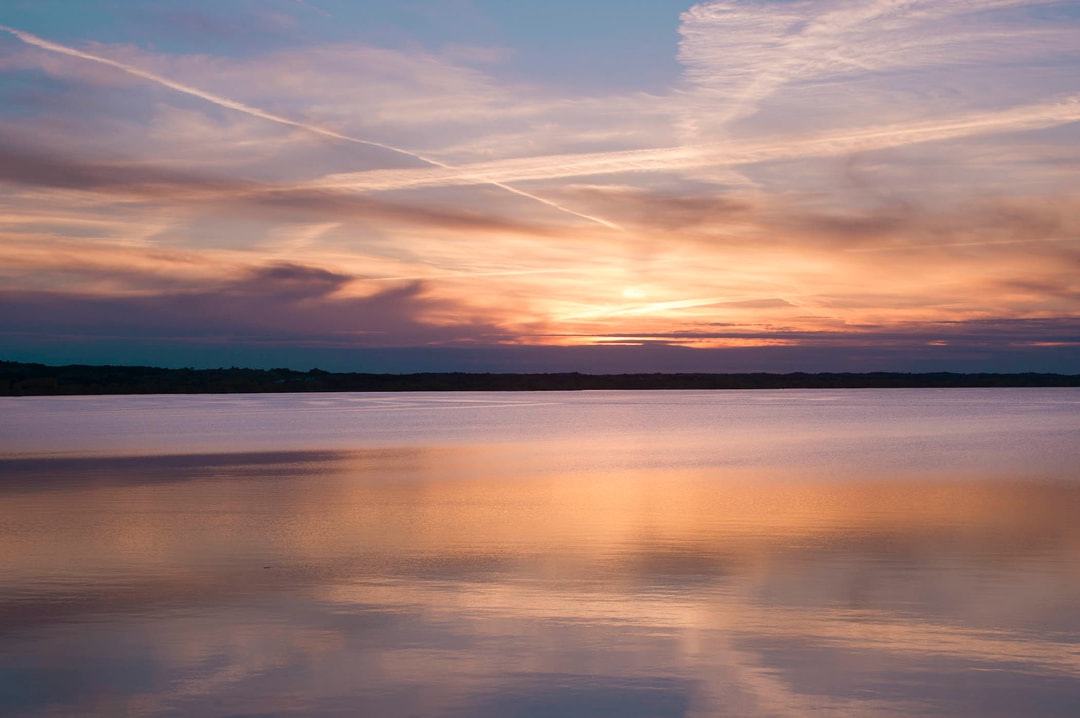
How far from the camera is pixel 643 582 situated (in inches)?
375

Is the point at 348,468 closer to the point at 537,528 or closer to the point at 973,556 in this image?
the point at 537,528

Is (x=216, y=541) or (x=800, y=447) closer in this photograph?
(x=216, y=541)

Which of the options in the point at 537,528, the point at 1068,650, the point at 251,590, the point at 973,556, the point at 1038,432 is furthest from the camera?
the point at 1038,432

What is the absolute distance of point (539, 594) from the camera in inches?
357

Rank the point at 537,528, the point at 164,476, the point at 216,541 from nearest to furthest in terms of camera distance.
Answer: the point at 216,541 → the point at 537,528 → the point at 164,476

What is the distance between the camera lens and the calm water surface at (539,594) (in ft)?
20.8

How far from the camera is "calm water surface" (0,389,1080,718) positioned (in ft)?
20.8

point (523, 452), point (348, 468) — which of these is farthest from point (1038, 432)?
point (348, 468)

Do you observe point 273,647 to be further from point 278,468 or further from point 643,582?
point 278,468

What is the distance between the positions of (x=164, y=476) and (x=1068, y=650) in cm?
1650

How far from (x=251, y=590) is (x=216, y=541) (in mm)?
2855

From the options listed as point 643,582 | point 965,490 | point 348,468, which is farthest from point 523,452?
point 643,582

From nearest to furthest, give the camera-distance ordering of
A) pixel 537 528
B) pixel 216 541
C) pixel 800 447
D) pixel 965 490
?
pixel 216 541 < pixel 537 528 < pixel 965 490 < pixel 800 447

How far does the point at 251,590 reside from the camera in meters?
9.38
